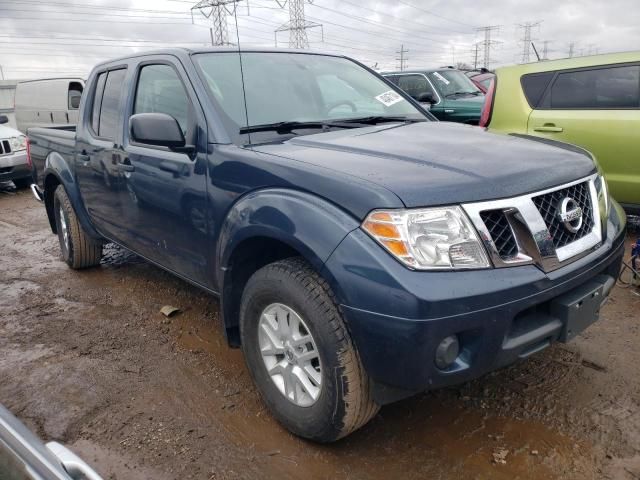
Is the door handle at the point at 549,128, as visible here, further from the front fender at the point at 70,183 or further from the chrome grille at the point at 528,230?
the front fender at the point at 70,183

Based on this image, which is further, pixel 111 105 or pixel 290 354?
pixel 111 105

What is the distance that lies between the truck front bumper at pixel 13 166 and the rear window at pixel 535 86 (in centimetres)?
849

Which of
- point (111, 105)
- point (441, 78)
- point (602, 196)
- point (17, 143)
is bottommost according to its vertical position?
point (17, 143)

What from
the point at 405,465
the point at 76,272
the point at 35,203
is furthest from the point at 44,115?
the point at 405,465

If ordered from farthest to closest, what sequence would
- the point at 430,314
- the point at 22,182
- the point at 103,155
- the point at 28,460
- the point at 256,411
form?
the point at 22,182, the point at 103,155, the point at 256,411, the point at 430,314, the point at 28,460

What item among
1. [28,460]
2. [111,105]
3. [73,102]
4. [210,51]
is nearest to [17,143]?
[73,102]

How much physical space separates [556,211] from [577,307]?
0.40m

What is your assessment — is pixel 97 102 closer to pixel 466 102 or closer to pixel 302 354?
pixel 302 354

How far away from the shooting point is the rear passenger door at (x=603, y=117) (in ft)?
15.9

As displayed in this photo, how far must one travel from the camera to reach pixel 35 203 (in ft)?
29.8

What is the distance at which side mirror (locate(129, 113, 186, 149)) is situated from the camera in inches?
109

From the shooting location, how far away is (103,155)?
12.6ft

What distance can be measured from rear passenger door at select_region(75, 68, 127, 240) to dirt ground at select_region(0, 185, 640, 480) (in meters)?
0.80

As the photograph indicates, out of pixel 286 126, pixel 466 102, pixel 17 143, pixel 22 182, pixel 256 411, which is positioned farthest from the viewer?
pixel 22 182
